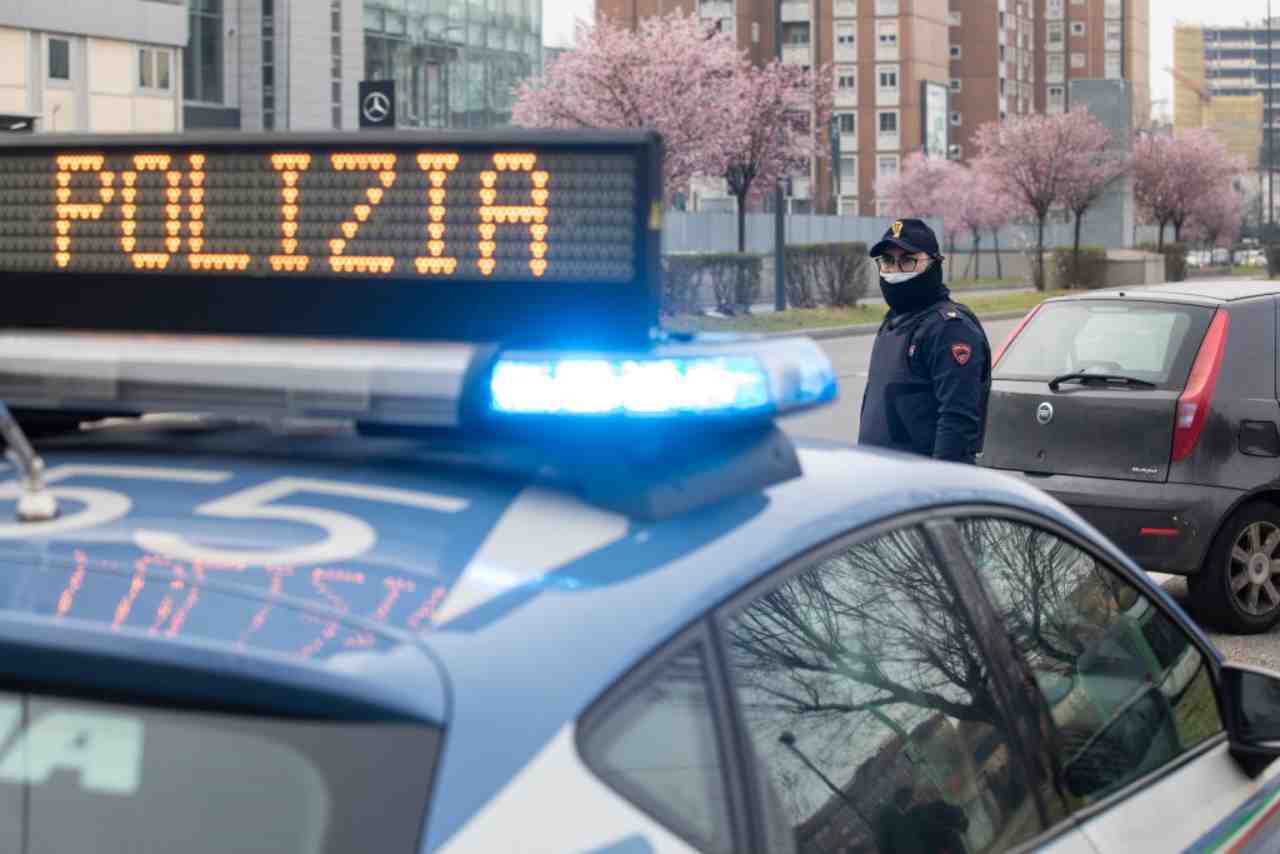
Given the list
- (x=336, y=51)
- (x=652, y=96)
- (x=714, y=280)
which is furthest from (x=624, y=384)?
(x=336, y=51)

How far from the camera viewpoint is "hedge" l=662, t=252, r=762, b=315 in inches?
1480

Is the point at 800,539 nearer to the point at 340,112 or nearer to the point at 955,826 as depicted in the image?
the point at 955,826

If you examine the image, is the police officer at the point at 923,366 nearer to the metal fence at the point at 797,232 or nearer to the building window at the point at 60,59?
the metal fence at the point at 797,232

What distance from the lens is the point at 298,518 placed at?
1.96 meters

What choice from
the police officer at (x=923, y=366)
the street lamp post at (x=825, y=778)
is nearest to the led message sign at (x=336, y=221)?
the street lamp post at (x=825, y=778)

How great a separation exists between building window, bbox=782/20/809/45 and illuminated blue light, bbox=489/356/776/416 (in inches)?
5015

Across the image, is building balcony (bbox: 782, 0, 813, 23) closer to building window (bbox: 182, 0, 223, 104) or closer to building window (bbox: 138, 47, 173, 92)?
building window (bbox: 182, 0, 223, 104)

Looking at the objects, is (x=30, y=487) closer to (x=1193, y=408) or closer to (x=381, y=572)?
(x=381, y=572)

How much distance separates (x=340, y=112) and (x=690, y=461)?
197 ft

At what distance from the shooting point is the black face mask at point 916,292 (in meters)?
6.99

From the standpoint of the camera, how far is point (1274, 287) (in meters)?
9.31

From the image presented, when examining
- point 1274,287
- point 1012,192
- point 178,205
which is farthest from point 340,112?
point 178,205

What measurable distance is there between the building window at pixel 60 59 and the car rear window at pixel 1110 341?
39117mm

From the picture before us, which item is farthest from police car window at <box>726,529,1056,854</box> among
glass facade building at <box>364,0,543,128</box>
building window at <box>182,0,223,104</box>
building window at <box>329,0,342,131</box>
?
glass facade building at <box>364,0,543,128</box>
